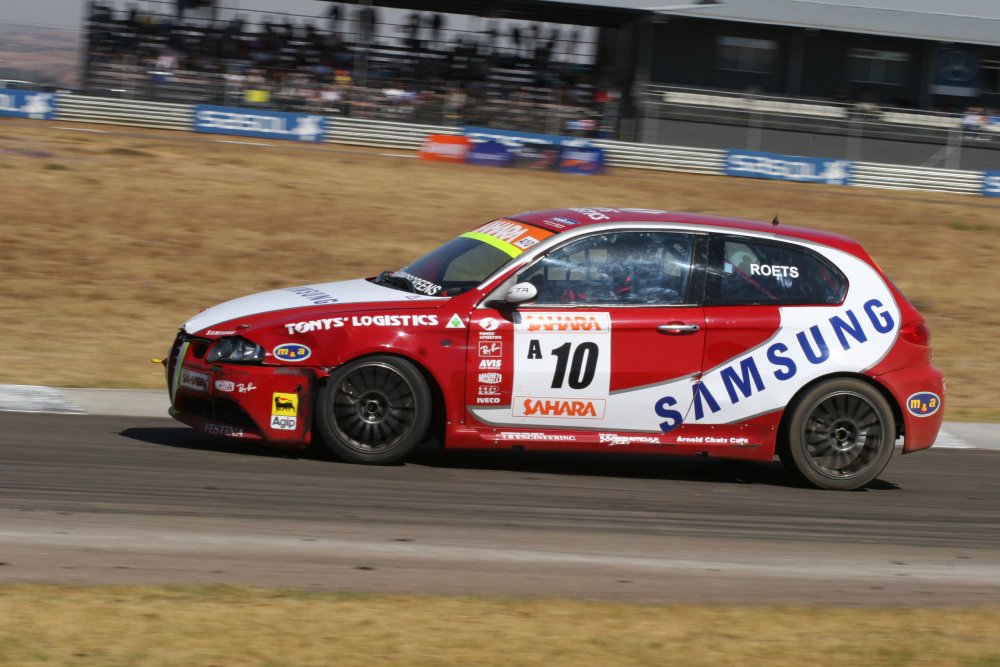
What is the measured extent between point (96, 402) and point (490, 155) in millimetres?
19037

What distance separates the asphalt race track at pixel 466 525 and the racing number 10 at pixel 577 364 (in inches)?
24.9

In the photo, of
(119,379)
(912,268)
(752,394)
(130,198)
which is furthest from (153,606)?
(912,268)

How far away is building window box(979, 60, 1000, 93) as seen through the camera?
4041cm

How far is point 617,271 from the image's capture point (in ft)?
25.2

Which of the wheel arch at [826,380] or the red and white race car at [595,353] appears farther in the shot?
the wheel arch at [826,380]

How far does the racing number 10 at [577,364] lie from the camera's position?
7.48 meters

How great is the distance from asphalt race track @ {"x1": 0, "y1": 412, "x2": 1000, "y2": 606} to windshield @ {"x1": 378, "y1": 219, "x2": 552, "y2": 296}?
1.13m

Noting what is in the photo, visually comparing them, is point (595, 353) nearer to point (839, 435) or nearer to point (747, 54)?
point (839, 435)

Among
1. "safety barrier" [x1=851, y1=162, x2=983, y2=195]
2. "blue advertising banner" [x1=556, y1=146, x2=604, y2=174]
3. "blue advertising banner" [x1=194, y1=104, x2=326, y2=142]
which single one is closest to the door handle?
"blue advertising banner" [x1=556, y1=146, x2=604, y2=174]

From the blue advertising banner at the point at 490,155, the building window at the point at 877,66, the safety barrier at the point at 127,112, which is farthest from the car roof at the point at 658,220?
the building window at the point at 877,66

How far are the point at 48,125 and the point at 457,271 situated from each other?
21550mm

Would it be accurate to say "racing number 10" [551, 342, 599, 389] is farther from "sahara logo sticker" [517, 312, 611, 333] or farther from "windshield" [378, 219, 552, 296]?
"windshield" [378, 219, 552, 296]

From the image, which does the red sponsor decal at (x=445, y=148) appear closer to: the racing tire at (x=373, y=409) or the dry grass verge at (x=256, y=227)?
the dry grass verge at (x=256, y=227)

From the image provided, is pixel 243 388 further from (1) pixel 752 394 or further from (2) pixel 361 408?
(1) pixel 752 394
